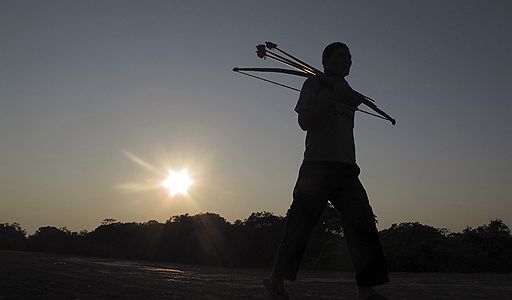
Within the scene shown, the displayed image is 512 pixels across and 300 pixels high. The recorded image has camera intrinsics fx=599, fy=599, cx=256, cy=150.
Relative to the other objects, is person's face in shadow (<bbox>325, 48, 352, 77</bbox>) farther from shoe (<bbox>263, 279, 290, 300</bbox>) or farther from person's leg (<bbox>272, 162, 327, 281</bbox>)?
shoe (<bbox>263, 279, 290, 300</bbox>)

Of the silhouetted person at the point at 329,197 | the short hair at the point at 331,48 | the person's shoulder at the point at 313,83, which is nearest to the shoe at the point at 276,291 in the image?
the silhouetted person at the point at 329,197

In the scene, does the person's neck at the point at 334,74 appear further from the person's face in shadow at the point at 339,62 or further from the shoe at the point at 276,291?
the shoe at the point at 276,291

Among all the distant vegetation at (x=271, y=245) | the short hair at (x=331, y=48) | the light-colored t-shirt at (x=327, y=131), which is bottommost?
the light-colored t-shirt at (x=327, y=131)

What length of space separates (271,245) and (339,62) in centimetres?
2783

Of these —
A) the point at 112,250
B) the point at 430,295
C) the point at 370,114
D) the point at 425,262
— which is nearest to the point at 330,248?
the point at 425,262

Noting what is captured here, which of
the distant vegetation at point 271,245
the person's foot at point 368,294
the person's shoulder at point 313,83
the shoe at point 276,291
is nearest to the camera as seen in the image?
the person's foot at point 368,294

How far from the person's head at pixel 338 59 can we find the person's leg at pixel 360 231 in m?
0.86

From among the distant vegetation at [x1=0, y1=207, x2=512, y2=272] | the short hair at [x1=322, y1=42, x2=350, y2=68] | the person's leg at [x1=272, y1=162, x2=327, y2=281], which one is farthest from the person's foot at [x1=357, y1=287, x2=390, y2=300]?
the distant vegetation at [x1=0, y1=207, x2=512, y2=272]

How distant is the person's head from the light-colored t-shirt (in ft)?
0.72

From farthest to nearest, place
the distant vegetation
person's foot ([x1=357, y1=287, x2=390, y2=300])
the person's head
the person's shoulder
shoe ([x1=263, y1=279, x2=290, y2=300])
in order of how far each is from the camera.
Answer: the distant vegetation → the person's head → the person's shoulder → shoe ([x1=263, y1=279, x2=290, y2=300]) → person's foot ([x1=357, y1=287, x2=390, y2=300])

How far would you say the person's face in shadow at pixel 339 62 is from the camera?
5016 mm

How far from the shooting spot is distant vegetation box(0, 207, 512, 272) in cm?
2342

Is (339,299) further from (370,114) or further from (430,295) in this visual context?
(370,114)

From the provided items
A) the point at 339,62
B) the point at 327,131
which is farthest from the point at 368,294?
the point at 339,62
